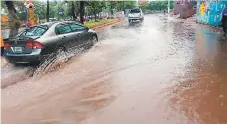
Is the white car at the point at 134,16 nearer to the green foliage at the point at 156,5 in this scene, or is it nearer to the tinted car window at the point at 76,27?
the tinted car window at the point at 76,27

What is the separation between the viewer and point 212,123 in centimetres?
499

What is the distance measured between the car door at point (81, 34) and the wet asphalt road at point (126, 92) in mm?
1246

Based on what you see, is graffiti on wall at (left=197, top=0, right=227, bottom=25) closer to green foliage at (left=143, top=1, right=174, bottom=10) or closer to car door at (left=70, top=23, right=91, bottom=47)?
car door at (left=70, top=23, right=91, bottom=47)

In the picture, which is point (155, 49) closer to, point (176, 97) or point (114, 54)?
point (114, 54)

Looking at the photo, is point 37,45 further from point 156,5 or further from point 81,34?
point 156,5

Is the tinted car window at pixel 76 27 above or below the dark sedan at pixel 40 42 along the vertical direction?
above

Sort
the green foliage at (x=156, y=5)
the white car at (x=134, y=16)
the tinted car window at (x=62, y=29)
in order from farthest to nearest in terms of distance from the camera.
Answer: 1. the green foliage at (x=156, y=5)
2. the white car at (x=134, y=16)
3. the tinted car window at (x=62, y=29)

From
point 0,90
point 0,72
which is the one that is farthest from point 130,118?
point 0,72

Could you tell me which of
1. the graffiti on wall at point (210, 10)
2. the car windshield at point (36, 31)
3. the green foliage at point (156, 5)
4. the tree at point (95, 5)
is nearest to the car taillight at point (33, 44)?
the car windshield at point (36, 31)

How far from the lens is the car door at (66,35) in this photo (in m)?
10.4

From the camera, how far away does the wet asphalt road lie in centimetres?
Result: 544

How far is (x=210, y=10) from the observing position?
92.6 ft

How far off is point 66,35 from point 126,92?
4.66 metres

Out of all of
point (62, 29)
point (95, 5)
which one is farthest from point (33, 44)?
point (95, 5)
